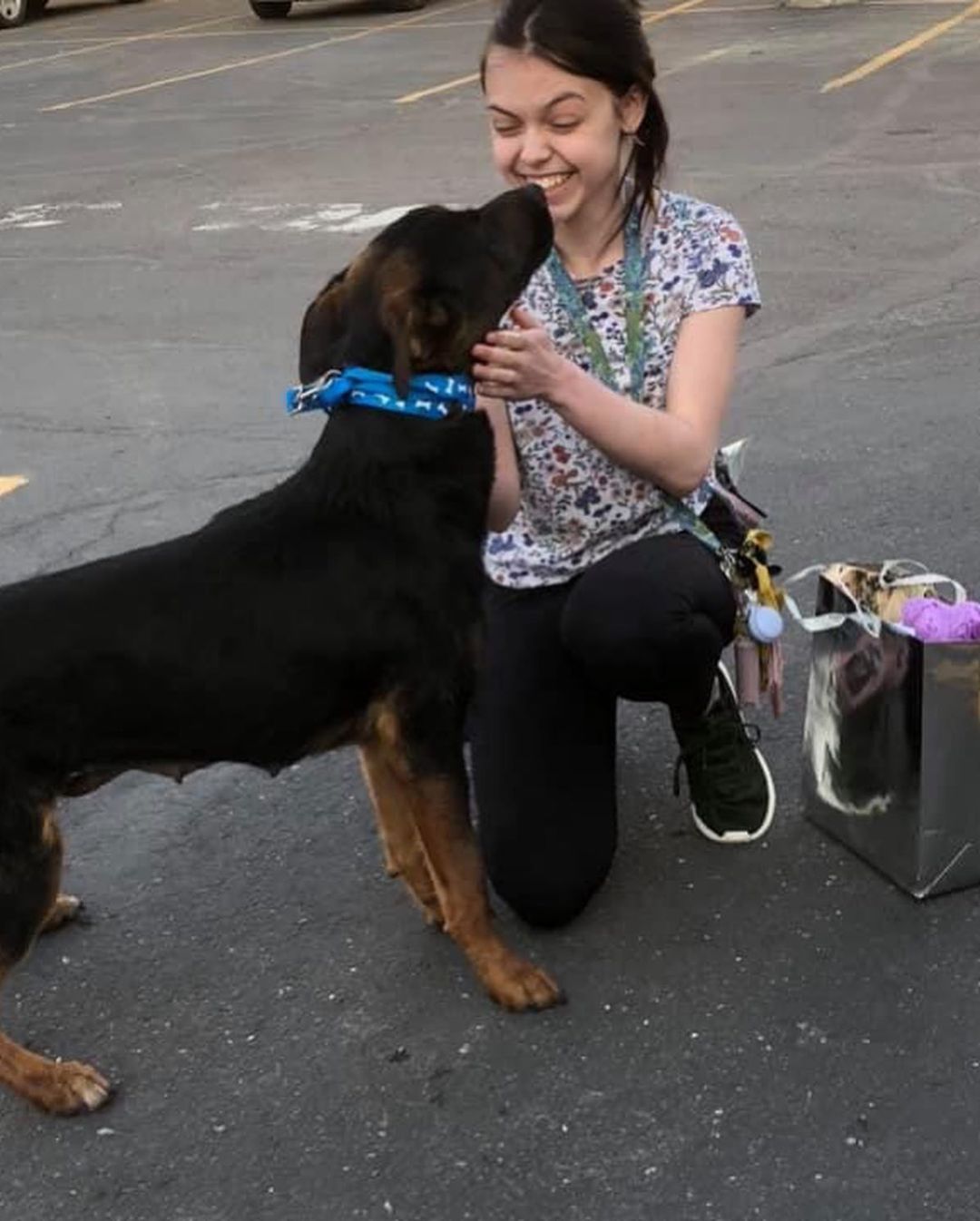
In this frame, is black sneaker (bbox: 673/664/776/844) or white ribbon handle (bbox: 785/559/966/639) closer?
white ribbon handle (bbox: 785/559/966/639)

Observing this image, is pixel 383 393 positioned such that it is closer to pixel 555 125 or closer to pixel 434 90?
pixel 555 125

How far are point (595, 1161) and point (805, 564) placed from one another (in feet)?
8.36

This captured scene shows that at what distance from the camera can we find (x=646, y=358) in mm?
3230

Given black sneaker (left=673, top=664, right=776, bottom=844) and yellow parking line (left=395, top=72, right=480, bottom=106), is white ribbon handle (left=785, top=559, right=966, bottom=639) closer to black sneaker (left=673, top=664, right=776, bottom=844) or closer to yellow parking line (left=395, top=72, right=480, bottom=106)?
black sneaker (left=673, top=664, right=776, bottom=844)

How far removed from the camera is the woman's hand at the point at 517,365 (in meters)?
2.74

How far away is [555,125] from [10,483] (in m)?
3.45

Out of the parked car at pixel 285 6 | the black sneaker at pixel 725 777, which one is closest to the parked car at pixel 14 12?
the parked car at pixel 285 6

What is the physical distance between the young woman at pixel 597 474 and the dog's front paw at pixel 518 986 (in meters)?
0.22

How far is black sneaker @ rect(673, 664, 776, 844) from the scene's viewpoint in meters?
3.43

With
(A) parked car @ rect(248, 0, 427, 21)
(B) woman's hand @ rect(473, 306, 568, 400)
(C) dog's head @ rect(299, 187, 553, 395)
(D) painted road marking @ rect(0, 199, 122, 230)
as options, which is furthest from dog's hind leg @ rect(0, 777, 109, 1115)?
(A) parked car @ rect(248, 0, 427, 21)

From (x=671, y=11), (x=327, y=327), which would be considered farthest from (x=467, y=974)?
(x=671, y=11)

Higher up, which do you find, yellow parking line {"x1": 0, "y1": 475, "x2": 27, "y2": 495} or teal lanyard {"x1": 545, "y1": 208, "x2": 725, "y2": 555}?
teal lanyard {"x1": 545, "y1": 208, "x2": 725, "y2": 555}

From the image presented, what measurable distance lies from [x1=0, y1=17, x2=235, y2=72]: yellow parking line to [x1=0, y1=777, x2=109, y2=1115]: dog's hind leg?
62.7ft

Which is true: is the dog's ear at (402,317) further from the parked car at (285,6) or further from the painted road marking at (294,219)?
the parked car at (285,6)
